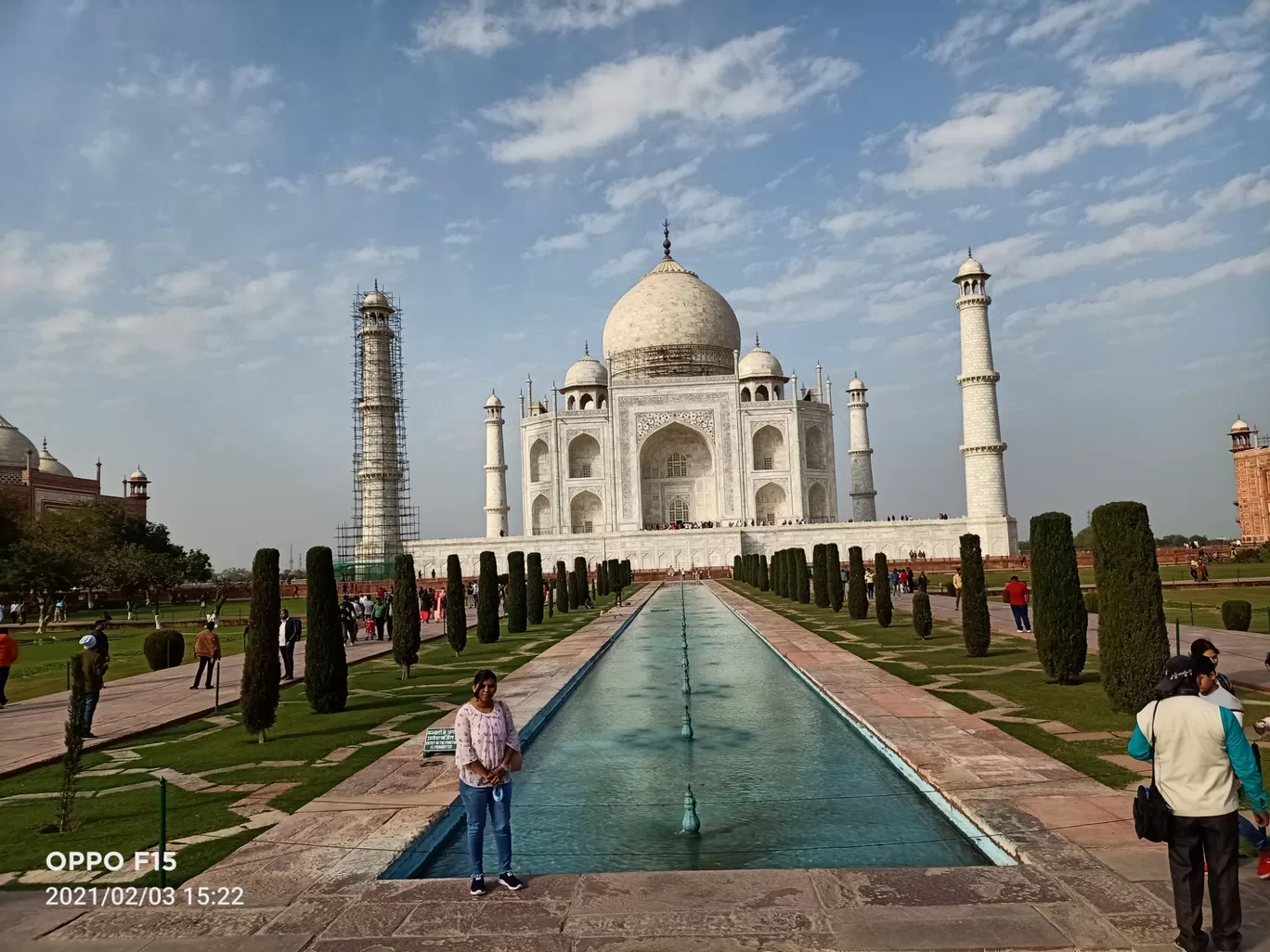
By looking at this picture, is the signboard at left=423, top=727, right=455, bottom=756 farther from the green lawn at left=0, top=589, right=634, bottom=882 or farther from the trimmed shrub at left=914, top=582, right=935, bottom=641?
the trimmed shrub at left=914, top=582, right=935, bottom=641

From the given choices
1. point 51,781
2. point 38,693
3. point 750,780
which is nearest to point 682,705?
point 750,780

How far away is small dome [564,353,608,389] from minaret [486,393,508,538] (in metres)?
3.63

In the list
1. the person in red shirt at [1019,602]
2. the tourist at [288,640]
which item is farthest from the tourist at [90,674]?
the person in red shirt at [1019,602]

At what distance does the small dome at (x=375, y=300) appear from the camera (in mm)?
35469

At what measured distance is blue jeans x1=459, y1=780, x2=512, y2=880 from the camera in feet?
10.9

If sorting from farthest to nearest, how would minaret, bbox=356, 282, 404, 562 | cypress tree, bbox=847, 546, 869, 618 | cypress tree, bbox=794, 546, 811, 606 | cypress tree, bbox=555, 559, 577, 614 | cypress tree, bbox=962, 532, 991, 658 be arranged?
minaret, bbox=356, 282, 404, 562
cypress tree, bbox=555, 559, 577, 614
cypress tree, bbox=794, 546, 811, 606
cypress tree, bbox=847, 546, 869, 618
cypress tree, bbox=962, 532, 991, 658

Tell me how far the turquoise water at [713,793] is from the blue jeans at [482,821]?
0.28 m

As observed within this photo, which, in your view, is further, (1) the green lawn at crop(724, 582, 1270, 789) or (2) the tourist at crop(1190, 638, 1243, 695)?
(1) the green lawn at crop(724, 582, 1270, 789)

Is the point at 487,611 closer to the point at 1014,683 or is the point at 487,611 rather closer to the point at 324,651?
the point at 324,651

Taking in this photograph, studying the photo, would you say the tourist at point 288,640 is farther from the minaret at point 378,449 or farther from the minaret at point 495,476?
the minaret at point 495,476

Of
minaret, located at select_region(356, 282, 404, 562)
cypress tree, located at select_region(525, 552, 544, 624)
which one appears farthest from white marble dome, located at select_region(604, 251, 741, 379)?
cypress tree, located at select_region(525, 552, 544, 624)

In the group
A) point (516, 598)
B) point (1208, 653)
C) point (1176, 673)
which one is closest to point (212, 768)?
point (1176, 673)

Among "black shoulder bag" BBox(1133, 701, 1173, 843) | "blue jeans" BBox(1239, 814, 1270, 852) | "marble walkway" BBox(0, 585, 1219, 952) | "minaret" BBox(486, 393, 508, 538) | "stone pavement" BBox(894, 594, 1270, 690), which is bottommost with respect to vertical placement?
"marble walkway" BBox(0, 585, 1219, 952)

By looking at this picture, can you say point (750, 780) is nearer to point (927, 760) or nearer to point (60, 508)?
point (927, 760)
